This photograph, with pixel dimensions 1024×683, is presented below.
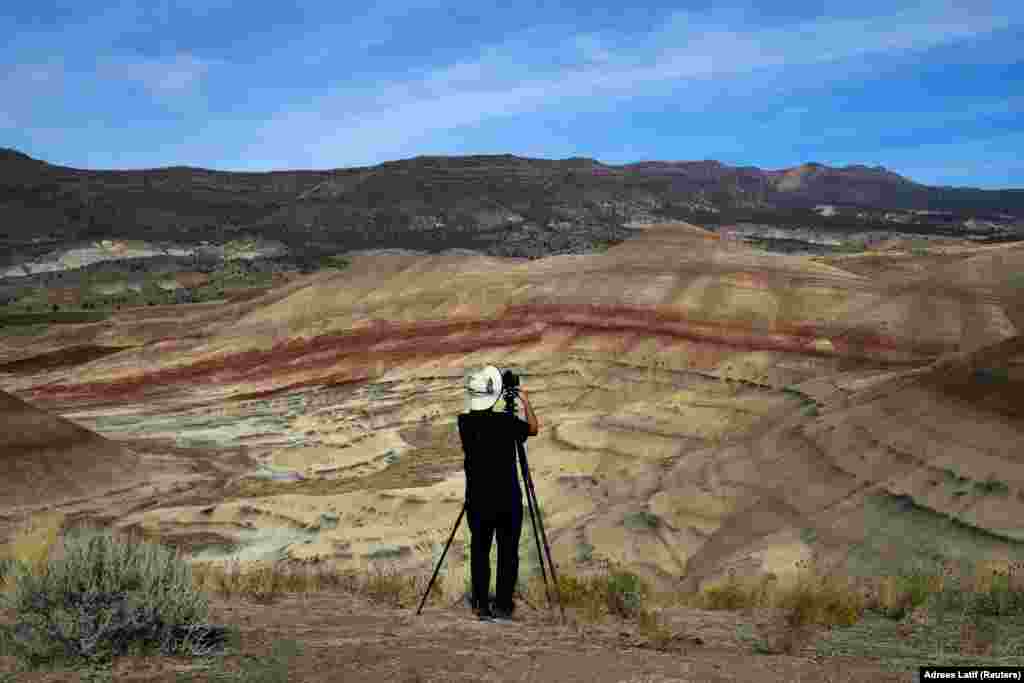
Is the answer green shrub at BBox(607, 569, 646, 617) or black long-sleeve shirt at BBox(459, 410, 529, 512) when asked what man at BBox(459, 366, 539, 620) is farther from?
green shrub at BBox(607, 569, 646, 617)

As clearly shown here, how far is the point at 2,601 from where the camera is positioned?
23.4 ft

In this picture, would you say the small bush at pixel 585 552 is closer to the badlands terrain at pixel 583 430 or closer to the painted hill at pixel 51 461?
the badlands terrain at pixel 583 430

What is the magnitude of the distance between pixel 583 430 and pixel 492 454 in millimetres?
19027

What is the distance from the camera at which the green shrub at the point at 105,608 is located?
21.6 feet

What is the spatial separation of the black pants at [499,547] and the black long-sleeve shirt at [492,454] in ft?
0.21

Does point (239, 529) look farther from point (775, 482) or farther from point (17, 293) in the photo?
point (17, 293)

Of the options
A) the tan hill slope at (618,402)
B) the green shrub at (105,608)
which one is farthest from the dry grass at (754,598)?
the tan hill slope at (618,402)

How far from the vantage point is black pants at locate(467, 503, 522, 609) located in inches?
317

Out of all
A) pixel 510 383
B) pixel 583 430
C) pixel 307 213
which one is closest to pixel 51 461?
pixel 583 430

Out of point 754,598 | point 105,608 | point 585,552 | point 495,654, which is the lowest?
point 585,552

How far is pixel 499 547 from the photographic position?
27.2 ft

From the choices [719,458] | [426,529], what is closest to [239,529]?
[426,529]

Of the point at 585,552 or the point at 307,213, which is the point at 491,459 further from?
the point at 307,213

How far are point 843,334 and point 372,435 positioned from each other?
15.0 m
